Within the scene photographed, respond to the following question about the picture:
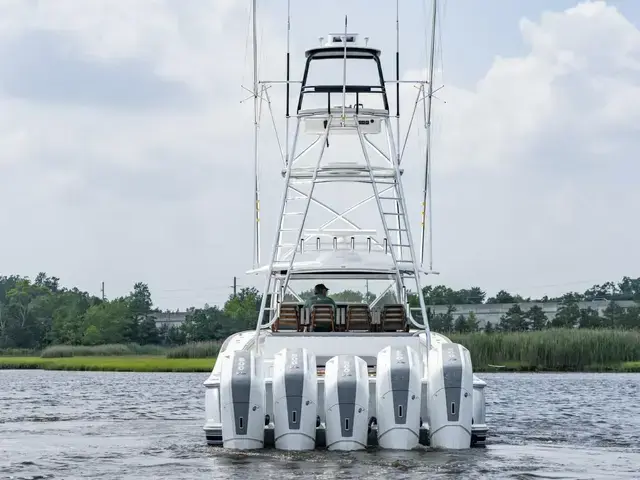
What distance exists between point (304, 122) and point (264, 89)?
4.22 ft

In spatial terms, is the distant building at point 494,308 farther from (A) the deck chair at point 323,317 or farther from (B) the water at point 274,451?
(A) the deck chair at point 323,317

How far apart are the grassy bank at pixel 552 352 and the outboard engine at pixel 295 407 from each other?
1269 inches

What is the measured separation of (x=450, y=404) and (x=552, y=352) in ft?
109

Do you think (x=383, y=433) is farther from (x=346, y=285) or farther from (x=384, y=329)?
(x=346, y=285)

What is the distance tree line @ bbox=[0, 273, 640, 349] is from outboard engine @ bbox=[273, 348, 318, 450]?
7007 centimetres

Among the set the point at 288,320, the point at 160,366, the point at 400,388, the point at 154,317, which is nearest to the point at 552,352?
the point at 160,366

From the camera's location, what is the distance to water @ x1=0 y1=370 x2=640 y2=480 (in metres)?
18.0

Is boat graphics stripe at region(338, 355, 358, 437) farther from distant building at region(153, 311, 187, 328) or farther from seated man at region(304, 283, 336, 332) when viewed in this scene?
distant building at region(153, 311, 187, 328)

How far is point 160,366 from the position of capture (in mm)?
68000

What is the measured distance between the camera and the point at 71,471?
18719mm

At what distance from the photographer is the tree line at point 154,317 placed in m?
103

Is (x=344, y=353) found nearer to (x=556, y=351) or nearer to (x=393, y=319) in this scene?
(x=393, y=319)

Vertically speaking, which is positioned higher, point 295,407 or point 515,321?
point 515,321

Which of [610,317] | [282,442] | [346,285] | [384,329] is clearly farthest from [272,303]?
[610,317]
